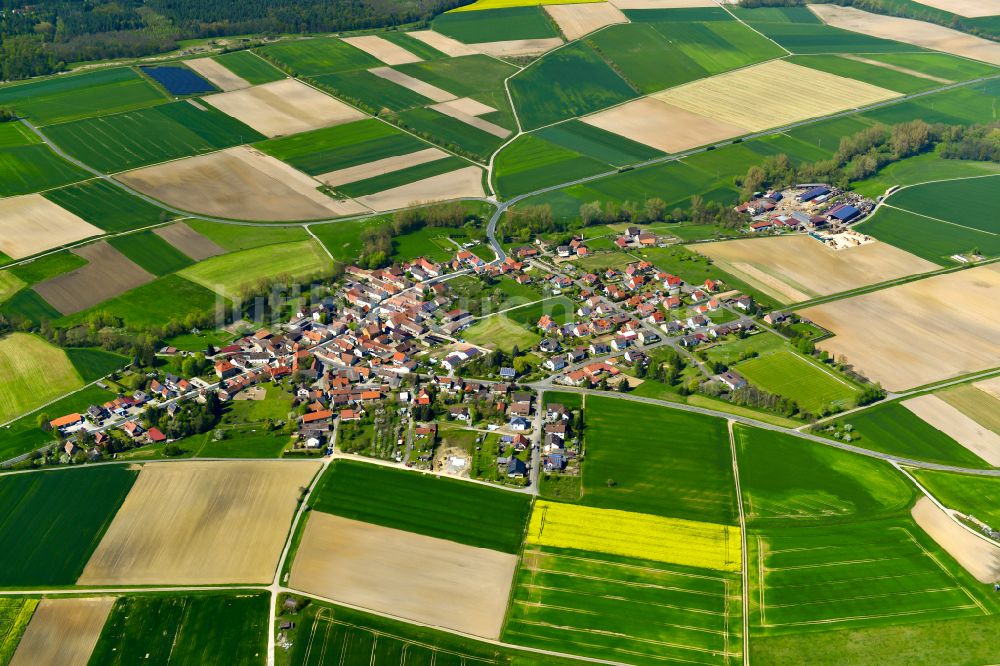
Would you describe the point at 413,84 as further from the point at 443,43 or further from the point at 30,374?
the point at 30,374

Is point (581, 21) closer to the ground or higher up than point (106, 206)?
higher up

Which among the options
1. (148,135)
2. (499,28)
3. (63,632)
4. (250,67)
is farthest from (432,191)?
(63,632)

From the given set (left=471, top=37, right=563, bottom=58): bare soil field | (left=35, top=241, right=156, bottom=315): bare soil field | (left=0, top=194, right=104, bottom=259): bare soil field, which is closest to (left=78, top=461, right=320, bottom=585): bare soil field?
→ (left=35, top=241, right=156, bottom=315): bare soil field

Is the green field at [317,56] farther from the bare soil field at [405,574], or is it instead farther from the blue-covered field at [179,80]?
the bare soil field at [405,574]

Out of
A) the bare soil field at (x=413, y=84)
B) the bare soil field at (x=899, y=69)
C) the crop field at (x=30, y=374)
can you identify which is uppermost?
the bare soil field at (x=899, y=69)

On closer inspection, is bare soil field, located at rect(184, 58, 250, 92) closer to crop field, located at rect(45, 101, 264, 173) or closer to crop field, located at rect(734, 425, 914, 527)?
crop field, located at rect(45, 101, 264, 173)

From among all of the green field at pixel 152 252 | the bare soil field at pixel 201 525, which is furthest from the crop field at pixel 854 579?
the green field at pixel 152 252

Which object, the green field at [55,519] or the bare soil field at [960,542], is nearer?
the bare soil field at [960,542]
